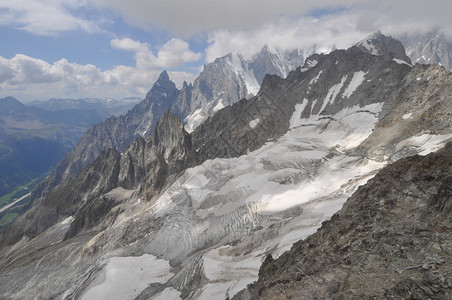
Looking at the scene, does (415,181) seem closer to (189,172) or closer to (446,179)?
(446,179)

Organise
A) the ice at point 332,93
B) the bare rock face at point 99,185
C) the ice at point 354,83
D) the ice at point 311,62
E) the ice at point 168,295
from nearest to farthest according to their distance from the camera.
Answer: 1. the ice at point 168,295
2. the bare rock face at point 99,185
3. the ice at point 354,83
4. the ice at point 332,93
5. the ice at point 311,62

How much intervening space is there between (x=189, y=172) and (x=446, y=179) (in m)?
69.7

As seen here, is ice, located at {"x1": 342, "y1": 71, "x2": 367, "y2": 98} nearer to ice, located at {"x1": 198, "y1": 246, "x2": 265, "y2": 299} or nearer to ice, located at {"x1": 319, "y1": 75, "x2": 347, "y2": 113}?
ice, located at {"x1": 319, "y1": 75, "x2": 347, "y2": 113}

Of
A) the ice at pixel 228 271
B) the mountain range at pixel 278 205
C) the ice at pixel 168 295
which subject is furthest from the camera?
the ice at pixel 168 295

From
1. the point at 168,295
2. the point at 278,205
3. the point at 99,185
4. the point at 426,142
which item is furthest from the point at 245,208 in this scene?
the point at 99,185

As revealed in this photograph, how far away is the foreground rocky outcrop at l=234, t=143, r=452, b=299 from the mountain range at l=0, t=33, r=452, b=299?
11 centimetres

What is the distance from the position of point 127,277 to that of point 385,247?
1758 inches

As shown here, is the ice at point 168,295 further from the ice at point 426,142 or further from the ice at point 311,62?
the ice at point 311,62

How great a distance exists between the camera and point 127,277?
160ft

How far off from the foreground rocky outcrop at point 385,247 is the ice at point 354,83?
99.0 meters

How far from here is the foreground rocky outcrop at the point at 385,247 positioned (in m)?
13.1

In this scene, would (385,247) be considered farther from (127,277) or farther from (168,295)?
(127,277)

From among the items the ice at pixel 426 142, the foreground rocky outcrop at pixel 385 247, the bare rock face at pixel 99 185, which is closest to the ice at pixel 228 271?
the foreground rocky outcrop at pixel 385 247

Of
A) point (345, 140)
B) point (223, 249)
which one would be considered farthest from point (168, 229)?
point (345, 140)
